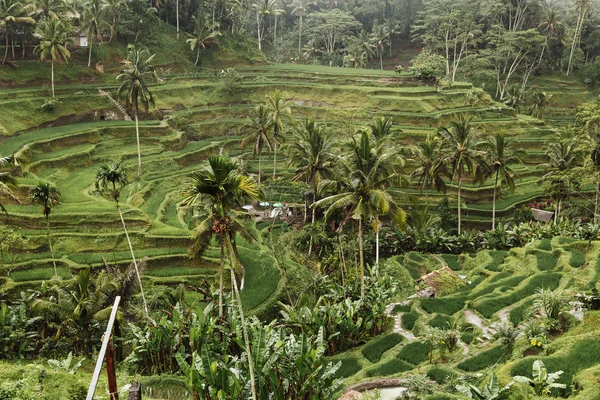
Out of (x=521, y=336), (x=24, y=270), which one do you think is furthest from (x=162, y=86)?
(x=521, y=336)

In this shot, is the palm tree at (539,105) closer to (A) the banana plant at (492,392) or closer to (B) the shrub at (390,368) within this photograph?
(B) the shrub at (390,368)

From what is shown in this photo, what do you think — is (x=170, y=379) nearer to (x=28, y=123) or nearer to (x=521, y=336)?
(x=521, y=336)

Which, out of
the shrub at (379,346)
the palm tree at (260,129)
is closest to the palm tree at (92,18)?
the palm tree at (260,129)

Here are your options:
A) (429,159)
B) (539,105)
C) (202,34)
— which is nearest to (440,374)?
(429,159)

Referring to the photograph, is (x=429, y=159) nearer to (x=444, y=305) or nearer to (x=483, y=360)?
(x=444, y=305)

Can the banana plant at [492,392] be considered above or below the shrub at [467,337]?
above
